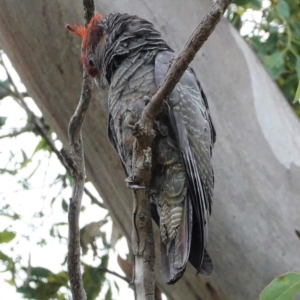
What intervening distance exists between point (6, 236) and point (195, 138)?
4.54 feet

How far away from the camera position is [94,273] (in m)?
2.46

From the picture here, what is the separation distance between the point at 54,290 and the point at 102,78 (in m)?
1.05

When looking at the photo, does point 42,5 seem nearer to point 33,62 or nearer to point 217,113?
point 33,62

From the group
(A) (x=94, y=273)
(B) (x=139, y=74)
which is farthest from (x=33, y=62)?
(A) (x=94, y=273)

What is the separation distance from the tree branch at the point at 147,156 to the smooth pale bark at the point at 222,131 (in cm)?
41

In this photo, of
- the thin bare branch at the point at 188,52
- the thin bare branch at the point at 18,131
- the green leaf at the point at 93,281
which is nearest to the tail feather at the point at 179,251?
the thin bare branch at the point at 188,52

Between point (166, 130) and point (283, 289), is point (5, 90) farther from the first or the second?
point (283, 289)

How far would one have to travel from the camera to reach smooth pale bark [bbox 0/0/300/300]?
5.70 ft

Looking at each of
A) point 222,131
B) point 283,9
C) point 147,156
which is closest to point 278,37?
point 283,9

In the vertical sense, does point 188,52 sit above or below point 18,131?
below

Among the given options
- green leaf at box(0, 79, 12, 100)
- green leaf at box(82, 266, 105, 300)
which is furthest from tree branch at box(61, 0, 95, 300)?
green leaf at box(0, 79, 12, 100)

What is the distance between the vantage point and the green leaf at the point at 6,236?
265 cm

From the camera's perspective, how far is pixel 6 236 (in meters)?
2.67

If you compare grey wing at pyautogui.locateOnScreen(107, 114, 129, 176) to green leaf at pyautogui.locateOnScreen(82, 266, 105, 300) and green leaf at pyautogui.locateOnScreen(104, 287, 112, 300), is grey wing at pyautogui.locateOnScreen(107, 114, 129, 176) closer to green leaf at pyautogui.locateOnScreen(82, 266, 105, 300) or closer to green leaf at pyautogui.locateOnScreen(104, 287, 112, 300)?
green leaf at pyautogui.locateOnScreen(82, 266, 105, 300)
